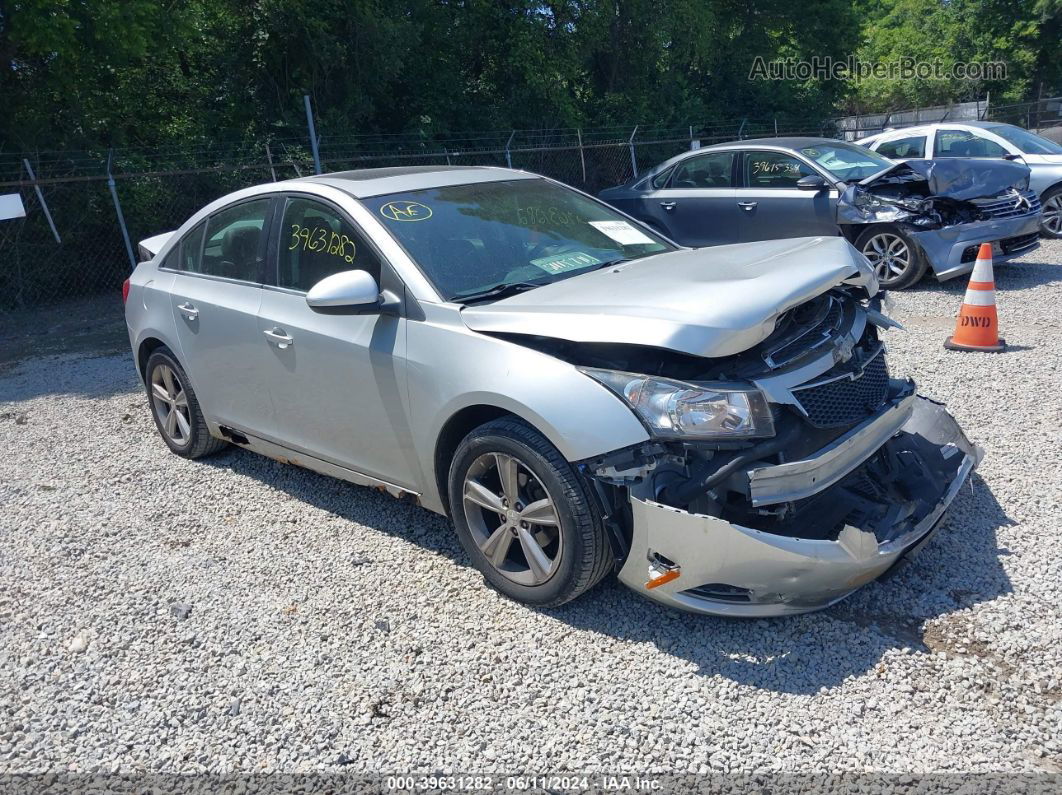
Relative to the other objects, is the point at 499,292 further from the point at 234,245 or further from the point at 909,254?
the point at 909,254

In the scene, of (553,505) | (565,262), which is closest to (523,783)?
(553,505)

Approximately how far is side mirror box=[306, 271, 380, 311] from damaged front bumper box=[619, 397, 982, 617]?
1.49m

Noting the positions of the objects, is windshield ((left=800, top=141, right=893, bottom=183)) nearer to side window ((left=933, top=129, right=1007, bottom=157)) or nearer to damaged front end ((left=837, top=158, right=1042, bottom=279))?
damaged front end ((left=837, top=158, right=1042, bottom=279))

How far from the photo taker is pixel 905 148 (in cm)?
1255

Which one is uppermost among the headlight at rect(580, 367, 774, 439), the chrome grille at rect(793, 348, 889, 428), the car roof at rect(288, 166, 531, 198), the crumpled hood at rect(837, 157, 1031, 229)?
the car roof at rect(288, 166, 531, 198)

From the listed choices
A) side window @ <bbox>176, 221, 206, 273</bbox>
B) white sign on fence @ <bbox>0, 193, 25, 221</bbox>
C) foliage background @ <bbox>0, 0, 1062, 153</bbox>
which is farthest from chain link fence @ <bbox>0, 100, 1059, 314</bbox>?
side window @ <bbox>176, 221, 206, 273</bbox>

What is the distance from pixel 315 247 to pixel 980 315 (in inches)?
206

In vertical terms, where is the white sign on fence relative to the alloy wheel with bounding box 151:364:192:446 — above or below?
above

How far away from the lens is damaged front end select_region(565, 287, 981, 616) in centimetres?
319

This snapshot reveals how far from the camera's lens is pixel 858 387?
12.1 feet

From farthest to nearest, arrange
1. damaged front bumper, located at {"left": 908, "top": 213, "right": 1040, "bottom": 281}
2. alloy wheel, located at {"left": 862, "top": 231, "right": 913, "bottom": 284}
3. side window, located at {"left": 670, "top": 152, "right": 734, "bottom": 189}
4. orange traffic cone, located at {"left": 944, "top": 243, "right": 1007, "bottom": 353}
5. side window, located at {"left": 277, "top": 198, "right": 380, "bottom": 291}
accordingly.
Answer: side window, located at {"left": 670, "top": 152, "right": 734, "bottom": 189}
alloy wheel, located at {"left": 862, "top": 231, "right": 913, "bottom": 284}
damaged front bumper, located at {"left": 908, "top": 213, "right": 1040, "bottom": 281}
orange traffic cone, located at {"left": 944, "top": 243, "right": 1007, "bottom": 353}
side window, located at {"left": 277, "top": 198, "right": 380, "bottom": 291}

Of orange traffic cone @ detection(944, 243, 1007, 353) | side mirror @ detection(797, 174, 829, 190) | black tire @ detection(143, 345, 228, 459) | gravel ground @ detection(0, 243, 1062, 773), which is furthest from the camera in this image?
side mirror @ detection(797, 174, 829, 190)

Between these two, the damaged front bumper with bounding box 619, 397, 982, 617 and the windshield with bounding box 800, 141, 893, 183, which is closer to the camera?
the damaged front bumper with bounding box 619, 397, 982, 617

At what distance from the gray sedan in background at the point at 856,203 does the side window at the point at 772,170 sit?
0.01 metres
